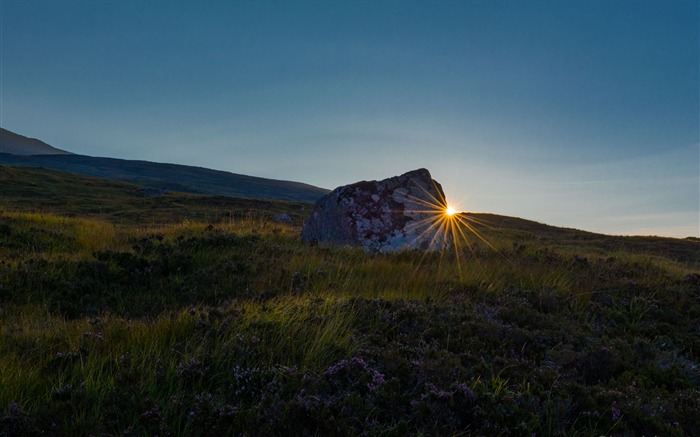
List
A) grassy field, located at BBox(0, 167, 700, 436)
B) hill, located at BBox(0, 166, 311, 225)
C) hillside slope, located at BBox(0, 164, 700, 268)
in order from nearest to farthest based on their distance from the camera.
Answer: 1. grassy field, located at BBox(0, 167, 700, 436)
2. hillside slope, located at BBox(0, 164, 700, 268)
3. hill, located at BBox(0, 166, 311, 225)

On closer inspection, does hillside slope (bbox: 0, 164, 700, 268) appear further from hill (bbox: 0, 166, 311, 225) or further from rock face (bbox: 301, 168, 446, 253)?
rock face (bbox: 301, 168, 446, 253)

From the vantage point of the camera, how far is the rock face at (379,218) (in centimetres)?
1346

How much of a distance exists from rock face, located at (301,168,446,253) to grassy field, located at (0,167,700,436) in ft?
13.1

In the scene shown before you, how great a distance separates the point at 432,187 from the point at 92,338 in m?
13.1

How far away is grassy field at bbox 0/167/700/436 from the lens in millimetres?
3441

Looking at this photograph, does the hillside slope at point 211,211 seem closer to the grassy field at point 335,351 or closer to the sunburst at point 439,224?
the sunburst at point 439,224

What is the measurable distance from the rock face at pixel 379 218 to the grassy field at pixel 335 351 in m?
3.98

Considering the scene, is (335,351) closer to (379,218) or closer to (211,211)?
(379,218)

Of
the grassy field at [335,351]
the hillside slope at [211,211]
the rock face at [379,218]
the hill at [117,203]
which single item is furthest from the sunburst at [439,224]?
the hill at [117,203]

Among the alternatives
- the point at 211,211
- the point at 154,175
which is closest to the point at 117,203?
the point at 211,211

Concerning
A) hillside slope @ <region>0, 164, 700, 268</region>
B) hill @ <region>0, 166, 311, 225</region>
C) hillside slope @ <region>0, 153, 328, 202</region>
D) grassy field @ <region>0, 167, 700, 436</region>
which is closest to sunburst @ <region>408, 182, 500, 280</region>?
hillside slope @ <region>0, 164, 700, 268</region>

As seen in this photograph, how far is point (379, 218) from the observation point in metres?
13.9

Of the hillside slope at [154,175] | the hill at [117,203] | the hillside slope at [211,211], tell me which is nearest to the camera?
the hillside slope at [211,211]

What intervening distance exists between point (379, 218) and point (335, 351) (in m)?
9.49
